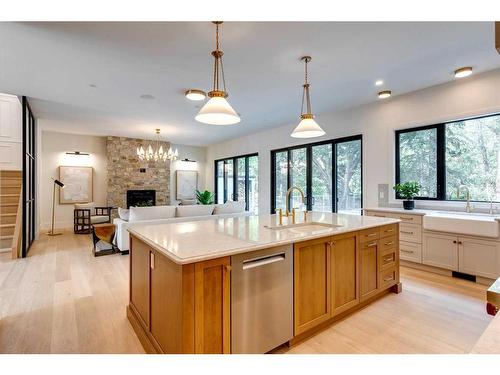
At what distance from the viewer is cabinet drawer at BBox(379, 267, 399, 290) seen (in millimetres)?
2731

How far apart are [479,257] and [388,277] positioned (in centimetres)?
132

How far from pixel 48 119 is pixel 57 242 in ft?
9.30

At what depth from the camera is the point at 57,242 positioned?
18.3 ft

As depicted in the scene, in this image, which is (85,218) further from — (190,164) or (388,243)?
(388,243)

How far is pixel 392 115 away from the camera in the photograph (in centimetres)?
441

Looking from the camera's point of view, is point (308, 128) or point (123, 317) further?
point (308, 128)

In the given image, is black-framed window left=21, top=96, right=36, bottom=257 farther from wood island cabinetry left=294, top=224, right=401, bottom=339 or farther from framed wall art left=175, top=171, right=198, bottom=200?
wood island cabinetry left=294, top=224, right=401, bottom=339

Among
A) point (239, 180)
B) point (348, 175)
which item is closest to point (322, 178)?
point (348, 175)

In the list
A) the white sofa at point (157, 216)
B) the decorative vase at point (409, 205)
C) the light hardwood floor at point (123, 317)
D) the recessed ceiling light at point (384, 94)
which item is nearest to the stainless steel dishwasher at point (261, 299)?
the light hardwood floor at point (123, 317)

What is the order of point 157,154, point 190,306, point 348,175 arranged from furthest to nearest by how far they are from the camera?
point 157,154 → point 348,175 → point 190,306

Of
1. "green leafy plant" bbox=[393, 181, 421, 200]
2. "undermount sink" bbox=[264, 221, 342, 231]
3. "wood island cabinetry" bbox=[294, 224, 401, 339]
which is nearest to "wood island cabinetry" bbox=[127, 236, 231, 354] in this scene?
"wood island cabinetry" bbox=[294, 224, 401, 339]

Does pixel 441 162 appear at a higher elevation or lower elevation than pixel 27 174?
higher
